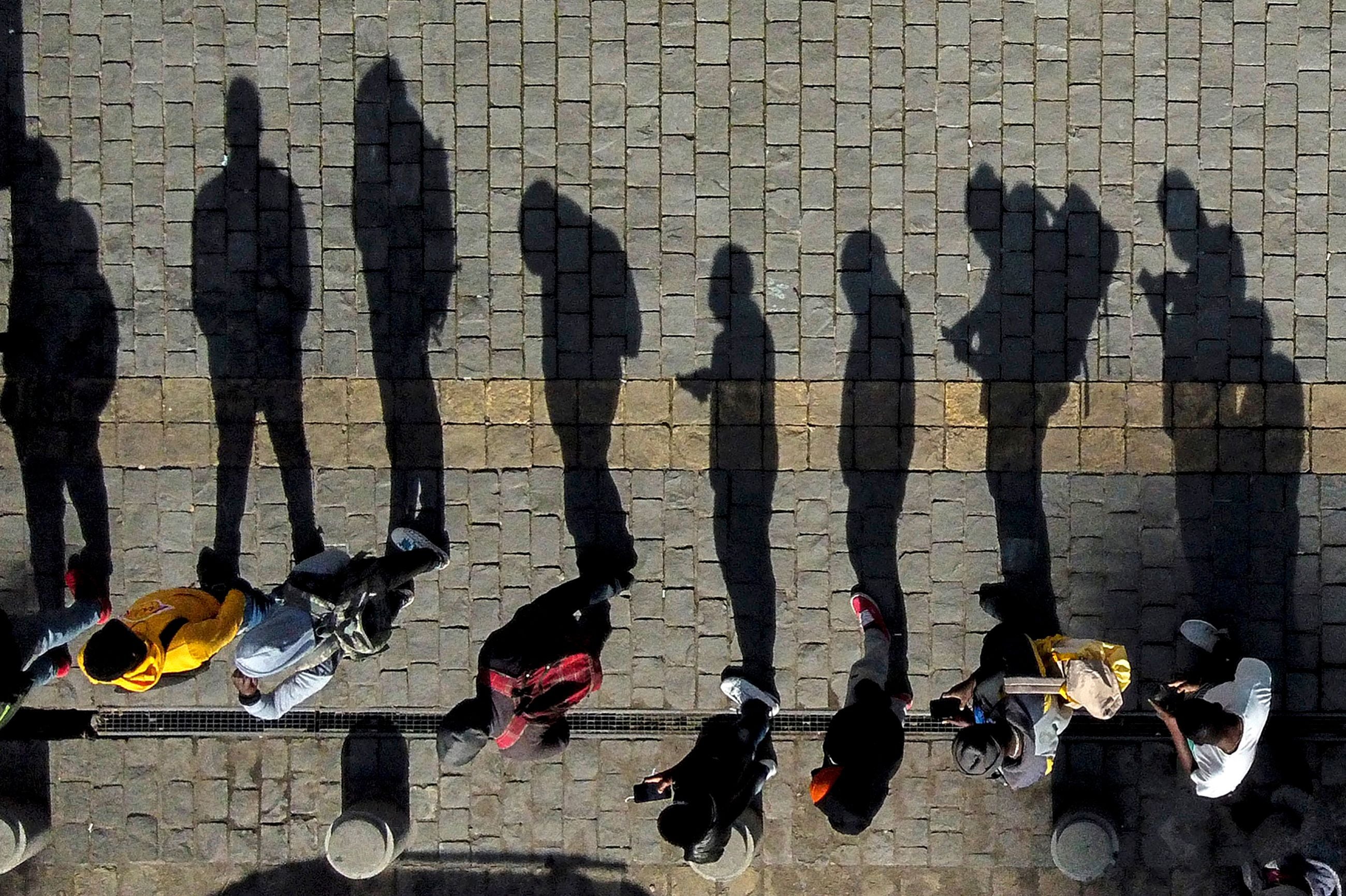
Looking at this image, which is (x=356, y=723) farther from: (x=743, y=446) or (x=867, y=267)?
(x=867, y=267)

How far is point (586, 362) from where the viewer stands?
723 centimetres

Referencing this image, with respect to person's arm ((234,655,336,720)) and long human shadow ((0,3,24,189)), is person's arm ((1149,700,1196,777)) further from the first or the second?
long human shadow ((0,3,24,189))

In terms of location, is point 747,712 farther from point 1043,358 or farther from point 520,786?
point 1043,358

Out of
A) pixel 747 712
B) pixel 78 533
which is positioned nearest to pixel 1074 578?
pixel 747 712

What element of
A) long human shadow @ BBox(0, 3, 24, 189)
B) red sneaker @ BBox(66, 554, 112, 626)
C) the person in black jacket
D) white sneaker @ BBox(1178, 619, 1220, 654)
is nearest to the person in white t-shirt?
white sneaker @ BBox(1178, 619, 1220, 654)

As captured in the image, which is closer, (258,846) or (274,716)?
(274,716)

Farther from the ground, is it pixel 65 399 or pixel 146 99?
pixel 146 99

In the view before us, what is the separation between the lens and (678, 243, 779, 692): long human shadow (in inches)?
283

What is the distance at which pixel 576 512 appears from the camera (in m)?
7.24

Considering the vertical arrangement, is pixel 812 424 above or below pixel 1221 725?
above

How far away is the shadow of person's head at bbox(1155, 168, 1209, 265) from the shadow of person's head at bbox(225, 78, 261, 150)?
6727mm

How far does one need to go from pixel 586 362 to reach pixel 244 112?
3.17 metres

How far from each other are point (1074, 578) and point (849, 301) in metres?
2.64

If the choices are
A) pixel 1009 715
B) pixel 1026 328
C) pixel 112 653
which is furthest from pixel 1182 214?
pixel 112 653
